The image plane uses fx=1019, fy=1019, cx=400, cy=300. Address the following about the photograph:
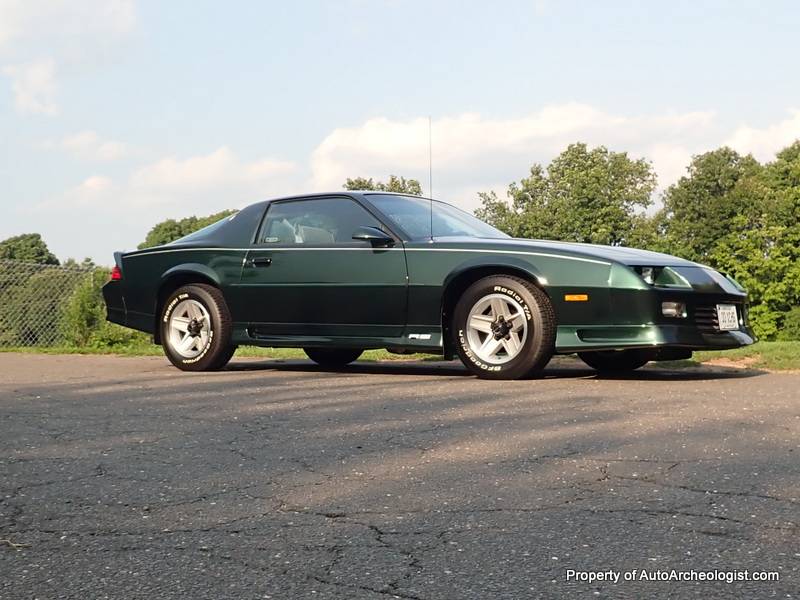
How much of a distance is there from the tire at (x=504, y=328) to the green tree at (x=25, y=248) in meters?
73.6

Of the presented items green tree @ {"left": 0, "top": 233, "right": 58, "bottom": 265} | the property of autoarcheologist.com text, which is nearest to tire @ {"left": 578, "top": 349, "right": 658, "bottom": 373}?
the property of autoarcheologist.com text

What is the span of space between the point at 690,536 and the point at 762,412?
291cm

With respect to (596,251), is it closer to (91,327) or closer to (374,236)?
(374,236)

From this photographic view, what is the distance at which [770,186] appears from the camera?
56500 mm

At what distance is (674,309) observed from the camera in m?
7.16

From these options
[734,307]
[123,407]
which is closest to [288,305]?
[123,407]

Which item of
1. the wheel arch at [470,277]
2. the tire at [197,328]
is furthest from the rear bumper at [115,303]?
the wheel arch at [470,277]

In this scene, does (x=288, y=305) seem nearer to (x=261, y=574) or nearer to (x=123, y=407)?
(x=123, y=407)

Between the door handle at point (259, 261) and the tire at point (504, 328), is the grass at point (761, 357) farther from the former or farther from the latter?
the door handle at point (259, 261)

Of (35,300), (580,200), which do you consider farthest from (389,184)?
(35,300)

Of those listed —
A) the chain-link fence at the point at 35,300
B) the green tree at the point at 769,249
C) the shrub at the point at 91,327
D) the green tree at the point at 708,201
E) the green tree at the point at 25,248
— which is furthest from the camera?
the green tree at the point at 25,248

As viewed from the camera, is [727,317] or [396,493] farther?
[727,317]

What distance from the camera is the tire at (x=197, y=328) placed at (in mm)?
8805

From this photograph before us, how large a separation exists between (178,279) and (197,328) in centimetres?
50
